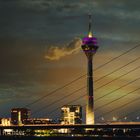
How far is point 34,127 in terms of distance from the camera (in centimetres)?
12712

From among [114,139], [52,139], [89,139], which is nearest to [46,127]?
[52,139]

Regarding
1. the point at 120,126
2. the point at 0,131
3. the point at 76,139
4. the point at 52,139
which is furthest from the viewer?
the point at 0,131

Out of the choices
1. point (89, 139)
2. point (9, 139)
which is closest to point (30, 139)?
point (9, 139)

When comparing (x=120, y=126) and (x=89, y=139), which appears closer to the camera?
(x=120, y=126)

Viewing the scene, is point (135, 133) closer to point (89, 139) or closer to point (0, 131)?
point (89, 139)

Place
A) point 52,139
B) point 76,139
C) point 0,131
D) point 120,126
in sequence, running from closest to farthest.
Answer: point 120,126
point 76,139
point 52,139
point 0,131

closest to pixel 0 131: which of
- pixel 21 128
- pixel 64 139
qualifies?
pixel 21 128

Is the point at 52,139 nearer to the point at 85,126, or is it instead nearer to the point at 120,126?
the point at 85,126

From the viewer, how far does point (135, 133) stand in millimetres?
130250

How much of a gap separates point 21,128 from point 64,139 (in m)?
11.9

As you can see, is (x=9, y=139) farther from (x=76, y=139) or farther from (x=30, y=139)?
(x=76, y=139)

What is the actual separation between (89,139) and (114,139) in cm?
804

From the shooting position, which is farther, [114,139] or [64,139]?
[64,139]

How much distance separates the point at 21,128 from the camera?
128500 mm
